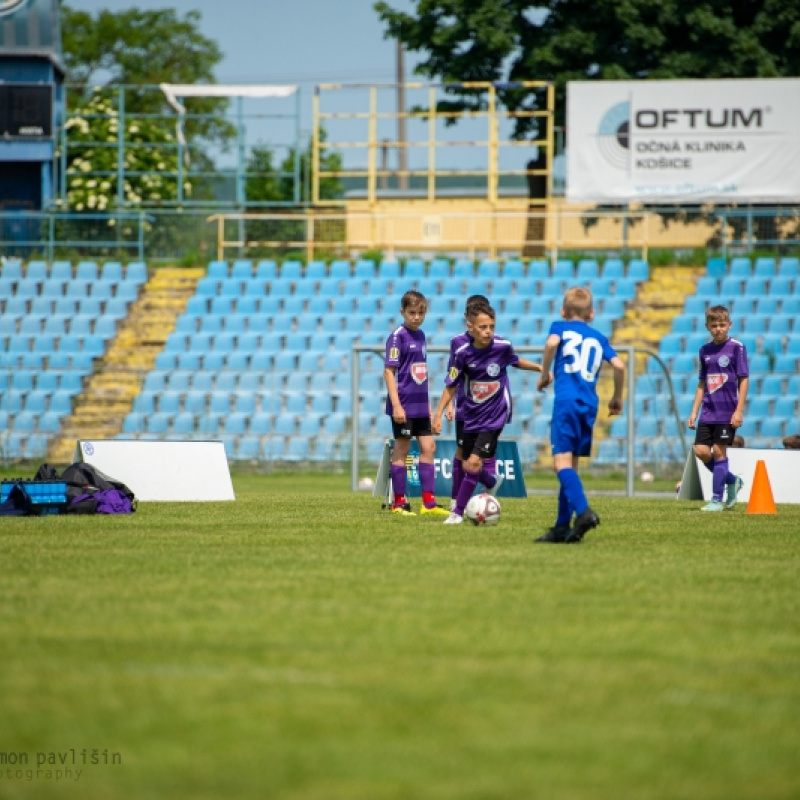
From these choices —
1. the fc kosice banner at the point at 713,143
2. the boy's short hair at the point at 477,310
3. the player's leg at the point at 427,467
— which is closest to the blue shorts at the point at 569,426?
the boy's short hair at the point at 477,310

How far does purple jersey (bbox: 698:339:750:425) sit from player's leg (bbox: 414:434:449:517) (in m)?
2.80

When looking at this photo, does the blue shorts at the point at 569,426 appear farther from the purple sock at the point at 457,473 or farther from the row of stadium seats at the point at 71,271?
the row of stadium seats at the point at 71,271

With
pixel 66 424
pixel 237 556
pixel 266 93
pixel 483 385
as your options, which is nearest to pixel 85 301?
pixel 66 424

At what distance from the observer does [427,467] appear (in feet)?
39.7

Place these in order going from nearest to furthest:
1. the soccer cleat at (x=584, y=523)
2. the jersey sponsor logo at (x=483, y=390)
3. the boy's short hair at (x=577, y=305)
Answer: the soccer cleat at (x=584, y=523) → the boy's short hair at (x=577, y=305) → the jersey sponsor logo at (x=483, y=390)

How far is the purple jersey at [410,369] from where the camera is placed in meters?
11.9

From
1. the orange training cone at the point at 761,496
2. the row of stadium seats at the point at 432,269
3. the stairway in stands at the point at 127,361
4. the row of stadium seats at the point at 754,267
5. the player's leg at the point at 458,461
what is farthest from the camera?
the row of stadium seats at the point at 432,269

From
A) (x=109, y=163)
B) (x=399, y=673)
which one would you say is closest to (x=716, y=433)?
(x=399, y=673)

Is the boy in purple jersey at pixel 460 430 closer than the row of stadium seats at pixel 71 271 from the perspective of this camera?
Yes

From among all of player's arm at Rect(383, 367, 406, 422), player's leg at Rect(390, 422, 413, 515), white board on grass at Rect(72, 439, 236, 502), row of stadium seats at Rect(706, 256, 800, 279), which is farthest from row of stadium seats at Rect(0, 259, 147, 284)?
player's arm at Rect(383, 367, 406, 422)

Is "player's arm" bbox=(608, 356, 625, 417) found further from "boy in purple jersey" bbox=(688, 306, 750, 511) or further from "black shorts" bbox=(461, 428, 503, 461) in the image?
"boy in purple jersey" bbox=(688, 306, 750, 511)

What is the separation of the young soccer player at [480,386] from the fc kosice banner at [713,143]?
1848 cm

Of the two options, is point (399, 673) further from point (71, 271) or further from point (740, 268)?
point (71, 271)

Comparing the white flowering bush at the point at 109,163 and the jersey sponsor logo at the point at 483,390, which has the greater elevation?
the white flowering bush at the point at 109,163
